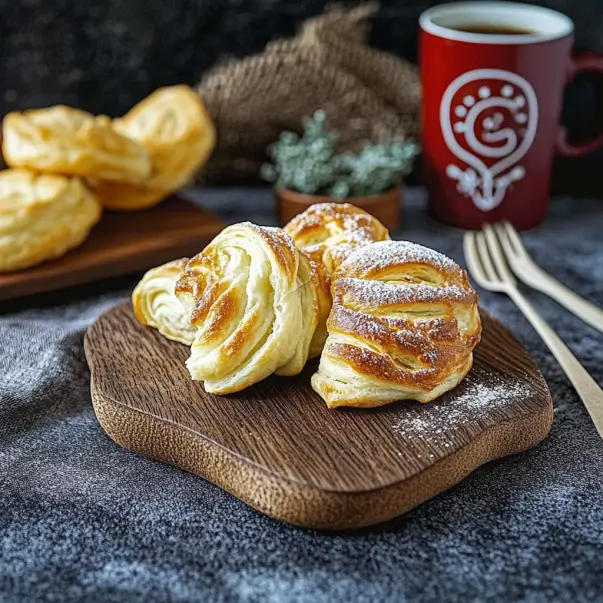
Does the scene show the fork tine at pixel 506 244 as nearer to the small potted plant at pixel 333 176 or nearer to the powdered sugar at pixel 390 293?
Result: the small potted plant at pixel 333 176

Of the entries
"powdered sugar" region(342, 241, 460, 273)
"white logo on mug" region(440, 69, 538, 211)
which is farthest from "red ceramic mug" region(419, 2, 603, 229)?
"powdered sugar" region(342, 241, 460, 273)

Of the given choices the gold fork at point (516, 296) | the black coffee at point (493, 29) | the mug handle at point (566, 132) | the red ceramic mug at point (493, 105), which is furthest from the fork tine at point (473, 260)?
the black coffee at point (493, 29)

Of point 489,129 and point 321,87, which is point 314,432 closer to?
point 489,129

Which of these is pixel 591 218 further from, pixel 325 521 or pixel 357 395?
pixel 325 521

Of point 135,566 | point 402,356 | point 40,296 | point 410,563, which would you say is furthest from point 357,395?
point 40,296

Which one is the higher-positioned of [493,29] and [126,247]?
[493,29]

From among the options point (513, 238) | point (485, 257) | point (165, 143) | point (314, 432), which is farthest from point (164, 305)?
point (513, 238)

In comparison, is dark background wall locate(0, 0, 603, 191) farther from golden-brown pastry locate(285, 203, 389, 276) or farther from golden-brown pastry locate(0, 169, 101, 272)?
golden-brown pastry locate(285, 203, 389, 276)
